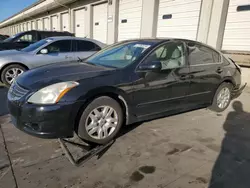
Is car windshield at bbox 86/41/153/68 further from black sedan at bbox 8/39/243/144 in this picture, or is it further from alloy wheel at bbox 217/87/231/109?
alloy wheel at bbox 217/87/231/109

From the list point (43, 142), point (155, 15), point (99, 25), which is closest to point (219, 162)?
point (43, 142)

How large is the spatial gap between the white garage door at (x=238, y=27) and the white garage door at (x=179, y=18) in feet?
3.79

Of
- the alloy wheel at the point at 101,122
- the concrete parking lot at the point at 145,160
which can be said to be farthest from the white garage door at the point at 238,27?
the alloy wheel at the point at 101,122

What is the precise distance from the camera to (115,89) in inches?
123

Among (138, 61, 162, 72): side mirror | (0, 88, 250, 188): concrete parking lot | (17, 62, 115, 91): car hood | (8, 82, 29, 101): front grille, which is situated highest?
(138, 61, 162, 72): side mirror

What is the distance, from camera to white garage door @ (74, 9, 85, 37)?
1634cm

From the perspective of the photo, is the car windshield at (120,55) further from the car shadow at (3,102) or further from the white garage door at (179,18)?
the white garage door at (179,18)

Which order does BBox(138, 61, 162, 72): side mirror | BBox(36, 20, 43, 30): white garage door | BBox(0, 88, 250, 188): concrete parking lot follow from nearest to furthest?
BBox(0, 88, 250, 188): concrete parking lot < BBox(138, 61, 162, 72): side mirror < BBox(36, 20, 43, 30): white garage door

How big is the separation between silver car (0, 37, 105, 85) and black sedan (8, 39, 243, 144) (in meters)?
2.89

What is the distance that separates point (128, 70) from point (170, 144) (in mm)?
1281

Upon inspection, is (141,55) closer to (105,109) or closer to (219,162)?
(105,109)

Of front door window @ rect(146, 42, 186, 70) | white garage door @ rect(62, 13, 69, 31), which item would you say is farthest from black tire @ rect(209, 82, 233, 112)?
white garage door @ rect(62, 13, 69, 31)

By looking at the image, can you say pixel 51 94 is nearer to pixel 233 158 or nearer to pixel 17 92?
pixel 17 92

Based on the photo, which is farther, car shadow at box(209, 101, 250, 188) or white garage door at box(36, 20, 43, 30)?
white garage door at box(36, 20, 43, 30)
